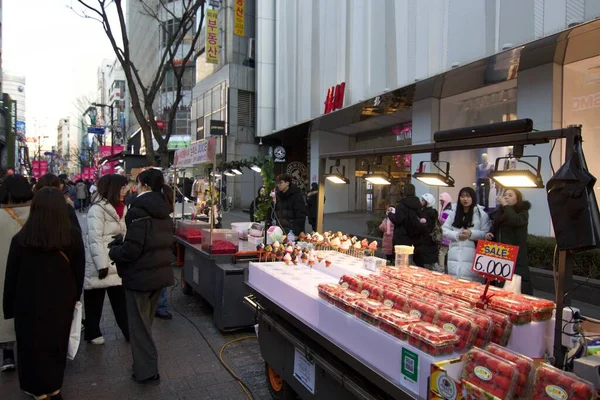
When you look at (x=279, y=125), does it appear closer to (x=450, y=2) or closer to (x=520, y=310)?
(x=450, y=2)

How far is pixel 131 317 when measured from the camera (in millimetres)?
4012

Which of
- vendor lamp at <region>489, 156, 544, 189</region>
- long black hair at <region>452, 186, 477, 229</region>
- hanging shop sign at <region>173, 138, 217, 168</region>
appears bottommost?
long black hair at <region>452, 186, 477, 229</region>

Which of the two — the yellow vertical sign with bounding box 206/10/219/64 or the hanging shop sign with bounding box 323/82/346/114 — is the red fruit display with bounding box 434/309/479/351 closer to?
the hanging shop sign with bounding box 323/82/346/114

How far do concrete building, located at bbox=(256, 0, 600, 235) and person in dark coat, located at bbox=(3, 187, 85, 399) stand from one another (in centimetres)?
286

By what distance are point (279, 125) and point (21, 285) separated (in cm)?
1700

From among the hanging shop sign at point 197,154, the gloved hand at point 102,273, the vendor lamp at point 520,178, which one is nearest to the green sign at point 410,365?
the vendor lamp at point 520,178

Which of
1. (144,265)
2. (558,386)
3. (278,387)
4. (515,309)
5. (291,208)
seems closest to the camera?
(558,386)

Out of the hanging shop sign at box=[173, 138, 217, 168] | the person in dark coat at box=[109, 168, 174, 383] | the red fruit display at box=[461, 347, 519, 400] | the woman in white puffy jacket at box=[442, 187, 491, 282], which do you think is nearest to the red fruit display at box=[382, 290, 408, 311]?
the red fruit display at box=[461, 347, 519, 400]

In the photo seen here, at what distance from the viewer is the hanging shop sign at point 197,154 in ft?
23.0

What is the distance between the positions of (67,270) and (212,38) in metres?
21.6

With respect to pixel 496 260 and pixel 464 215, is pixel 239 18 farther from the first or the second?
pixel 496 260

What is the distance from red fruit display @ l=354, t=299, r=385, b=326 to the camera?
249cm

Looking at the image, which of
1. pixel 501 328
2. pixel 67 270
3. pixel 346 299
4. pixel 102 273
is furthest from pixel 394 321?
pixel 102 273

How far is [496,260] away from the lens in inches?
103
